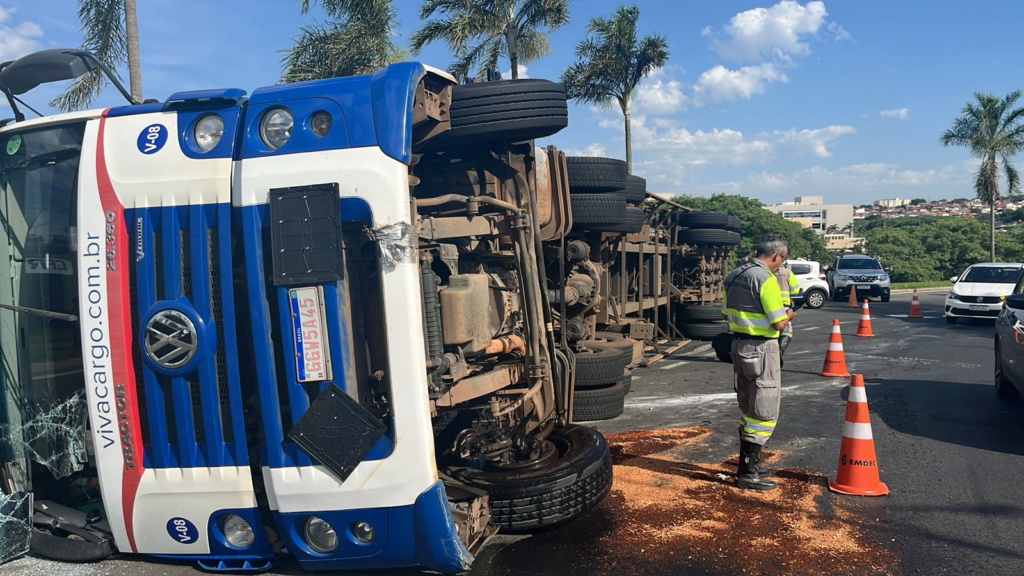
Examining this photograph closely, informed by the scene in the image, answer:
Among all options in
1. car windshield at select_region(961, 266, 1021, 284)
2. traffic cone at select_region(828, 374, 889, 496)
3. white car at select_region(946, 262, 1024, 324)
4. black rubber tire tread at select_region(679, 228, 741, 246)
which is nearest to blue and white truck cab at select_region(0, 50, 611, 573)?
traffic cone at select_region(828, 374, 889, 496)

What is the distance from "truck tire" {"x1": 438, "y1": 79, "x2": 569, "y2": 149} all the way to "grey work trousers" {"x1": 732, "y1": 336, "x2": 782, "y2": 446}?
1.96 metres

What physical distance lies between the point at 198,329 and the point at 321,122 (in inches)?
38.8

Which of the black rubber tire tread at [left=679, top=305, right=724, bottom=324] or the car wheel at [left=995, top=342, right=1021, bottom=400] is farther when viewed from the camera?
the black rubber tire tread at [left=679, top=305, right=724, bottom=324]

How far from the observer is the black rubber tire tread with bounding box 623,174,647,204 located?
28.2 feet

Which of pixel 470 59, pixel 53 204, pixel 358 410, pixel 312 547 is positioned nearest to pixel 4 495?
pixel 53 204

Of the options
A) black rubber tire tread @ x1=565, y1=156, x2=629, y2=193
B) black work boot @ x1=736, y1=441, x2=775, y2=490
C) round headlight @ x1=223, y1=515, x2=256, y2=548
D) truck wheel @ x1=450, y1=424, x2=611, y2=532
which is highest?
black rubber tire tread @ x1=565, y1=156, x2=629, y2=193

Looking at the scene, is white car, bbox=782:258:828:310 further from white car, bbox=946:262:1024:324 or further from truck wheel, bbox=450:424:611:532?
truck wheel, bbox=450:424:611:532

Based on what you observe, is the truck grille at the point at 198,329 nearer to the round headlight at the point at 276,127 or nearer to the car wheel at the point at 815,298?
the round headlight at the point at 276,127

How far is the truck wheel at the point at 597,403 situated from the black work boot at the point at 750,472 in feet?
7.15

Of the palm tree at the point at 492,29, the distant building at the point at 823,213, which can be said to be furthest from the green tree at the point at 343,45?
the distant building at the point at 823,213

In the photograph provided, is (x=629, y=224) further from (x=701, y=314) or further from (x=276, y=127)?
(x=276, y=127)

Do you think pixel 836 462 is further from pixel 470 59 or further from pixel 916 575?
pixel 470 59

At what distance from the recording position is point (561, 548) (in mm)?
3674

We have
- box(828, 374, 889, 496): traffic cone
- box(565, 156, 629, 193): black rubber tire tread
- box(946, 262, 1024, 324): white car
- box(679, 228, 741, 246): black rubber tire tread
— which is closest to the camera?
box(828, 374, 889, 496): traffic cone
